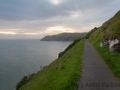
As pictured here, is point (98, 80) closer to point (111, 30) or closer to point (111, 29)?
point (111, 30)

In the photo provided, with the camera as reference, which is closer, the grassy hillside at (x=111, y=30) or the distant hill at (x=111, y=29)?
the grassy hillside at (x=111, y=30)

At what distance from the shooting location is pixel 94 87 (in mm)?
11523

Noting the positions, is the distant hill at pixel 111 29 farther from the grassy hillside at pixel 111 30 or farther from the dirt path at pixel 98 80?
the dirt path at pixel 98 80

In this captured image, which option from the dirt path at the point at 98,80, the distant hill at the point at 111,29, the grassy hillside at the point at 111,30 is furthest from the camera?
the distant hill at the point at 111,29

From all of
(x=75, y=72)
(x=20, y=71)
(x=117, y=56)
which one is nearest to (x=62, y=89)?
(x=75, y=72)


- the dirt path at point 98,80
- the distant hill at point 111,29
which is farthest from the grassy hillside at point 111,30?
the dirt path at point 98,80

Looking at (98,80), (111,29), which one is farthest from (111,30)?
(98,80)

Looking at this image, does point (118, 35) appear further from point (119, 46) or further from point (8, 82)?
point (8, 82)

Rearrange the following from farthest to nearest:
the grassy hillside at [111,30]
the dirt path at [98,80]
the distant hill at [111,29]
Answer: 1. the distant hill at [111,29]
2. the grassy hillside at [111,30]
3. the dirt path at [98,80]

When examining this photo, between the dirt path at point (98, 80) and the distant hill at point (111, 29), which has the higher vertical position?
the distant hill at point (111, 29)

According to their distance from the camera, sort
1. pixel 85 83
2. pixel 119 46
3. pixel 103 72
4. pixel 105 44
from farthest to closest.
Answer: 1. pixel 105 44
2. pixel 119 46
3. pixel 103 72
4. pixel 85 83

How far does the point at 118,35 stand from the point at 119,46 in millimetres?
3079

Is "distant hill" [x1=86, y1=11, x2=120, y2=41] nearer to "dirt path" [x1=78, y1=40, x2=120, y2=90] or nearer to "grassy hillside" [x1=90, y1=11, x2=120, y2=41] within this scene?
"grassy hillside" [x1=90, y1=11, x2=120, y2=41]

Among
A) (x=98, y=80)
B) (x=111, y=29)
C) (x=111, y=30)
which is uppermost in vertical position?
(x=111, y=29)
